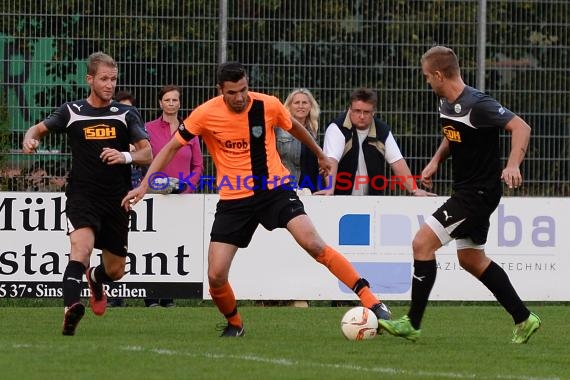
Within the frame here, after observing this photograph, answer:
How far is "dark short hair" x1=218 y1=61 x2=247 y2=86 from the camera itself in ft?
31.9

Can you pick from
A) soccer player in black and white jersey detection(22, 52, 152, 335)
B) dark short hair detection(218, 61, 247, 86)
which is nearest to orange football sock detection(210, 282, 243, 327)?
soccer player in black and white jersey detection(22, 52, 152, 335)

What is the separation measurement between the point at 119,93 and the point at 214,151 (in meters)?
4.55

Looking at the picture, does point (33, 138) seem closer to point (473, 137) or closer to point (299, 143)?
point (473, 137)

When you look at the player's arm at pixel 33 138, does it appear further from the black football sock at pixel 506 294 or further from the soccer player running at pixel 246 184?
the black football sock at pixel 506 294

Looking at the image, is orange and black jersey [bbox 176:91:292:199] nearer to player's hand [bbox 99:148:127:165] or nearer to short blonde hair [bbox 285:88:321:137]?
player's hand [bbox 99:148:127:165]

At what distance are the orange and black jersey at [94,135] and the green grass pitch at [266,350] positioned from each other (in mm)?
1109

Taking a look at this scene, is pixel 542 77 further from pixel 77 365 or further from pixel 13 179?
pixel 77 365

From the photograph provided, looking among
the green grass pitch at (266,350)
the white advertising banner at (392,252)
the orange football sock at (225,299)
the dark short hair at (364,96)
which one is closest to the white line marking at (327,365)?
the green grass pitch at (266,350)

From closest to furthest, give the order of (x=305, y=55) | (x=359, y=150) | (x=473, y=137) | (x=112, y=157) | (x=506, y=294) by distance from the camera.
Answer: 1. (x=473, y=137)
2. (x=506, y=294)
3. (x=112, y=157)
4. (x=359, y=150)
5. (x=305, y=55)

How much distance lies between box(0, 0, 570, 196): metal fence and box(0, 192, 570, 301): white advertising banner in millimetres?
1439

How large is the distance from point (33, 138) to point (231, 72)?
1.69m

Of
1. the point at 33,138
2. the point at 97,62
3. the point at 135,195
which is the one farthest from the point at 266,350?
Answer: the point at 97,62

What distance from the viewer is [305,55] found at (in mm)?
16203

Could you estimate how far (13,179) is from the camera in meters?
15.5
